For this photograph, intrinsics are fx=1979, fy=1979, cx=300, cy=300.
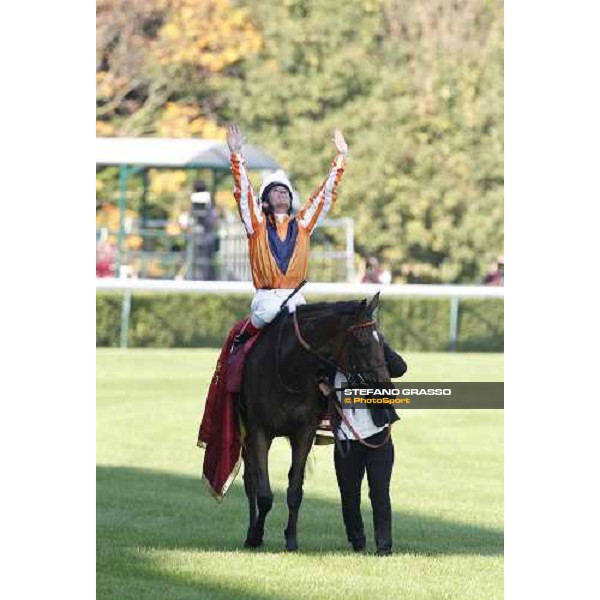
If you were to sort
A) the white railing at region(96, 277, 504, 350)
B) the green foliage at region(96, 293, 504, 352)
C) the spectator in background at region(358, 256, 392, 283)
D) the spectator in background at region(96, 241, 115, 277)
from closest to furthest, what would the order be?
the white railing at region(96, 277, 504, 350)
the green foliage at region(96, 293, 504, 352)
the spectator in background at region(96, 241, 115, 277)
the spectator in background at region(358, 256, 392, 283)

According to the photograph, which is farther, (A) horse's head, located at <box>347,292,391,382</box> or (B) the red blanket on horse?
(B) the red blanket on horse

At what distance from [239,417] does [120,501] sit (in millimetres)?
2674

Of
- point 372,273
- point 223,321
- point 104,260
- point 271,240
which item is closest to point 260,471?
point 271,240

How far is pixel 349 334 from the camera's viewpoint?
340 inches

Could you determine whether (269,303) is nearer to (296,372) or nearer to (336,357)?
(296,372)

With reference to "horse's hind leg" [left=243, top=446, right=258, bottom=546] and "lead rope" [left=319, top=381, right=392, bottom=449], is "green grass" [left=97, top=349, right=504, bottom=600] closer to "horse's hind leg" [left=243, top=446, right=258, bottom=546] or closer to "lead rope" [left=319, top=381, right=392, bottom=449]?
"horse's hind leg" [left=243, top=446, right=258, bottom=546]

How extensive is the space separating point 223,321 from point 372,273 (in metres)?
3.98

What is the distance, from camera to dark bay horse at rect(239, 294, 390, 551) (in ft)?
28.2

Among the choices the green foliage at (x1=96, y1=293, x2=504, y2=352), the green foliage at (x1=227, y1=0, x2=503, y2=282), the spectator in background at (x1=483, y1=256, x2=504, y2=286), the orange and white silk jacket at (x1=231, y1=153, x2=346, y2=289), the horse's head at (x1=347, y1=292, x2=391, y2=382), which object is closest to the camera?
the horse's head at (x1=347, y1=292, x2=391, y2=382)

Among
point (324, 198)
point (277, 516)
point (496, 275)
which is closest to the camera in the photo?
point (324, 198)

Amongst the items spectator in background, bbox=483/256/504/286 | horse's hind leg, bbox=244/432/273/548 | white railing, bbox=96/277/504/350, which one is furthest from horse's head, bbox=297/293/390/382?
spectator in background, bbox=483/256/504/286

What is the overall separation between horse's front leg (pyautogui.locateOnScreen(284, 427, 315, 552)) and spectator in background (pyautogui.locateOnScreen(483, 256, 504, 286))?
65.9 ft
